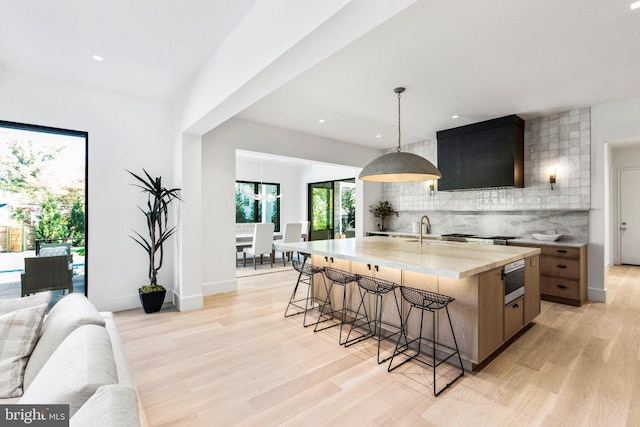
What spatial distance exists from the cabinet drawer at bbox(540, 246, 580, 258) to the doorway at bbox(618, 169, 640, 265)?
4.27m

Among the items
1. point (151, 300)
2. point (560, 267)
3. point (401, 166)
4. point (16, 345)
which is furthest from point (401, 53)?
point (151, 300)

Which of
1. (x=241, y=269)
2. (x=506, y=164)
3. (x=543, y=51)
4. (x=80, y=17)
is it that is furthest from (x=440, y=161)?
(x=80, y=17)

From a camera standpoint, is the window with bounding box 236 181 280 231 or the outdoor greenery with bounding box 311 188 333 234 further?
the outdoor greenery with bounding box 311 188 333 234

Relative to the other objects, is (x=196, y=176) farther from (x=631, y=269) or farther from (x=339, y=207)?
(x=631, y=269)

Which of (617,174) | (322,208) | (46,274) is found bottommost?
(46,274)

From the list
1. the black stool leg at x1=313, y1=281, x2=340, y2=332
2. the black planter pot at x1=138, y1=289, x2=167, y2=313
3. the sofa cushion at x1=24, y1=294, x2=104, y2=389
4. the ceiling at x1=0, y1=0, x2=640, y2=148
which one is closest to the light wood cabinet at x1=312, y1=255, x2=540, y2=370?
the black stool leg at x1=313, y1=281, x2=340, y2=332

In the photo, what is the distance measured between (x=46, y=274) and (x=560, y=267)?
650 centimetres

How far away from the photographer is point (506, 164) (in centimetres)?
459

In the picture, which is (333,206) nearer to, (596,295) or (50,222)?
(596,295)

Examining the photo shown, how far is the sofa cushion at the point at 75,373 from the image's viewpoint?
957mm

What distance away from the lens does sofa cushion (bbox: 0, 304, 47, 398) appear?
1368 millimetres

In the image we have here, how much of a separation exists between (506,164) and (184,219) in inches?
189

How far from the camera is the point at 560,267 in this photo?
13.5ft

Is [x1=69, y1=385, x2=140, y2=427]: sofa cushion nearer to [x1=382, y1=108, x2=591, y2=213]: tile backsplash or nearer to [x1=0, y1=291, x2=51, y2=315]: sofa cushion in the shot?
[x1=0, y1=291, x2=51, y2=315]: sofa cushion
